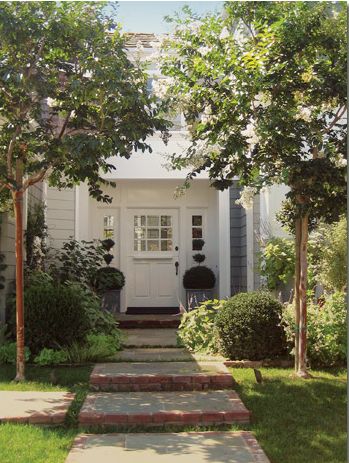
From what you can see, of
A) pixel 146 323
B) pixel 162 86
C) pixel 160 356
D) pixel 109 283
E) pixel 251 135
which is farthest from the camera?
pixel 109 283

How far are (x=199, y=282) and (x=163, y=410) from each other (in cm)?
630

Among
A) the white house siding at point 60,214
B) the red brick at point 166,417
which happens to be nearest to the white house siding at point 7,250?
the white house siding at point 60,214

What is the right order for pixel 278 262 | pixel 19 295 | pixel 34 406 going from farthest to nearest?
pixel 278 262
pixel 19 295
pixel 34 406

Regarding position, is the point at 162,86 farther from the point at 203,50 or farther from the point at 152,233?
the point at 152,233

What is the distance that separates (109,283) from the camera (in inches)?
403

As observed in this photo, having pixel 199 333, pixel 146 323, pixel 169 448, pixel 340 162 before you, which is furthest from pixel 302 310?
pixel 146 323

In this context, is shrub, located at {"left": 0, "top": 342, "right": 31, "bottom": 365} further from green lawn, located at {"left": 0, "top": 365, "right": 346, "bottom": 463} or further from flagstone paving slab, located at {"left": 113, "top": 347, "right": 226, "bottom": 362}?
flagstone paving slab, located at {"left": 113, "top": 347, "right": 226, "bottom": 362}

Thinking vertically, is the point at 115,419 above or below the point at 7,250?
below

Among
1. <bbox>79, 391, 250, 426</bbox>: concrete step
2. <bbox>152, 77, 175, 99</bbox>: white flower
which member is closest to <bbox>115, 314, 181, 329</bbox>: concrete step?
<bbox>79, 391, 250, 426</bbox>: concrete step

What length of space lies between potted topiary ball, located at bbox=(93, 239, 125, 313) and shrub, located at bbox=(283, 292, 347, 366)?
13.5 feet

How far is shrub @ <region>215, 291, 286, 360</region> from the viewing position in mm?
7066

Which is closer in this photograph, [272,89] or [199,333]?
[272,89]

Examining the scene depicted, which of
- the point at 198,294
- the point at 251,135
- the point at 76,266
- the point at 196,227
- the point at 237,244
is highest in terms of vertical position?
the point at 251,135

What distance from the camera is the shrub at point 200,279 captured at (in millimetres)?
11281
